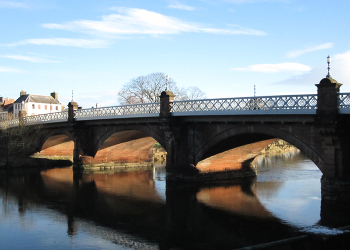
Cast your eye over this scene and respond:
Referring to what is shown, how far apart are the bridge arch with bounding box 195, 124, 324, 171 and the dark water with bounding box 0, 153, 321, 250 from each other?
8.16 ft

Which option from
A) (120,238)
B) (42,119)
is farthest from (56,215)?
(42,119)

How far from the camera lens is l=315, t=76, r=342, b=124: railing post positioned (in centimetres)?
1911

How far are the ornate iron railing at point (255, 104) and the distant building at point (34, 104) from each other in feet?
188

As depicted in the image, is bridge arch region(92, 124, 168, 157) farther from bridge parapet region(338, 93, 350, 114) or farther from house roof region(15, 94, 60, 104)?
house roof region(15, 94, 60, 104)

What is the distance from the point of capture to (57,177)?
3378cm

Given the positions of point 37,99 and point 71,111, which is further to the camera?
point 37,99

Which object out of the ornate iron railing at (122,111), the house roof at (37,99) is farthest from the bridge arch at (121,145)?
the house roof at (37,99)

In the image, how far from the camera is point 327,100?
763 inches

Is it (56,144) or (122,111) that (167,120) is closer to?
(122,111)

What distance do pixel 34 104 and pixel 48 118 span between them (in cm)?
3784

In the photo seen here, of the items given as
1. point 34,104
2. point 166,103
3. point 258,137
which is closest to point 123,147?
point 166,103

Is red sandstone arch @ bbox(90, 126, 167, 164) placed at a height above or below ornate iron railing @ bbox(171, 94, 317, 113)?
below

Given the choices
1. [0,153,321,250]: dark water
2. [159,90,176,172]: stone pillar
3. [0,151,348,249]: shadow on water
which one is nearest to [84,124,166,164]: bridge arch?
[0,151,348,249]: shadow on water

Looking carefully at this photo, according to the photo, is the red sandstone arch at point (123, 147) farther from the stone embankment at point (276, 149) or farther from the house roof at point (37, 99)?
the house roof at point (37, 99)
